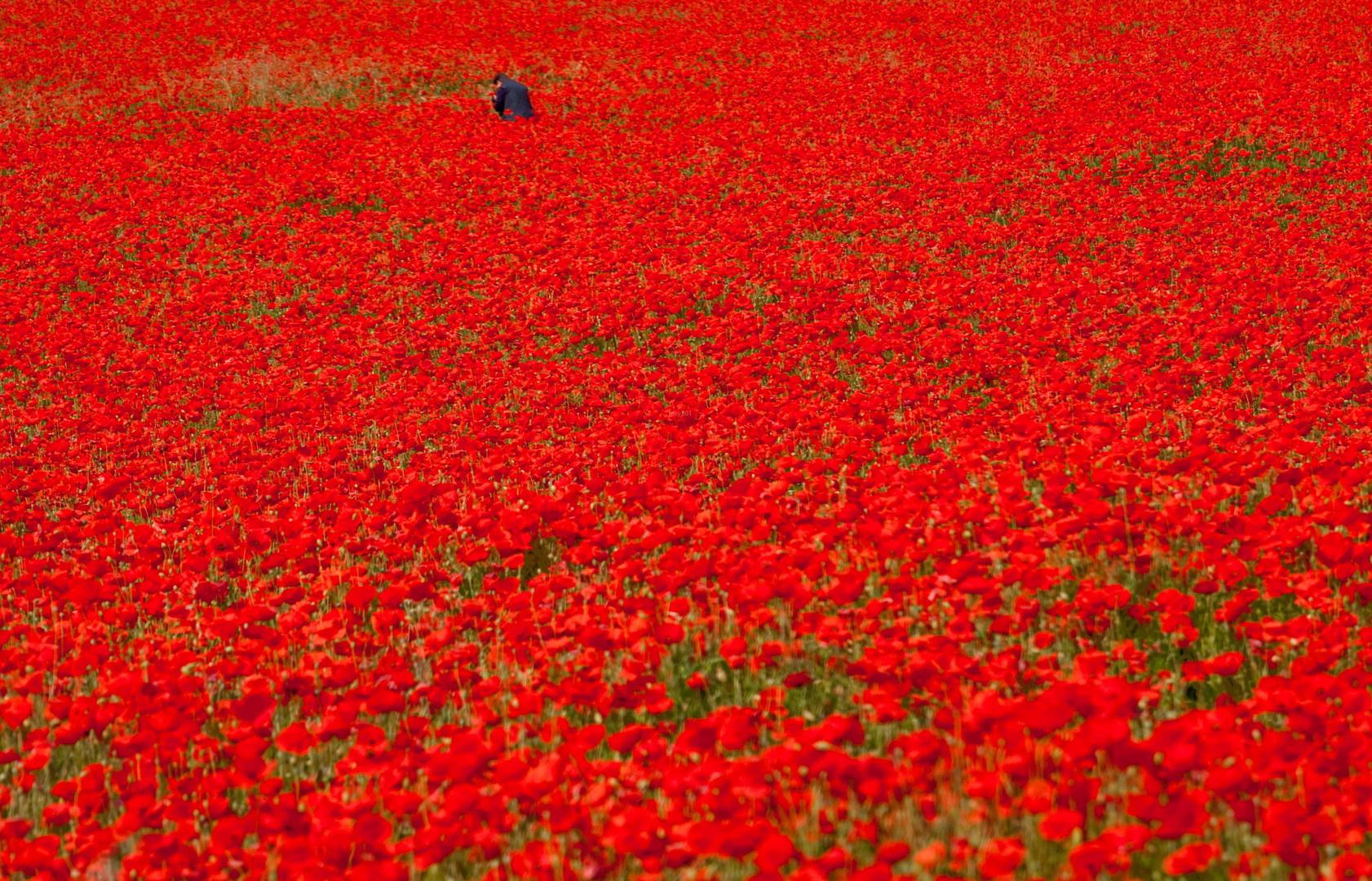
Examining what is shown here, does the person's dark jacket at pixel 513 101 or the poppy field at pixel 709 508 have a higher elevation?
the person's dark jacket at pixel 513 101

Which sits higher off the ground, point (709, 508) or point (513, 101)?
point (513, 101)

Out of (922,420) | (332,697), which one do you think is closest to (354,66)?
(922,420)

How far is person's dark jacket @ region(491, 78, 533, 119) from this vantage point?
17953 millimetres

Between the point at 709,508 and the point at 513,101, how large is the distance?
1474cm

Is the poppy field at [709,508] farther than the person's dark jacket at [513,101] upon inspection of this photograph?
No

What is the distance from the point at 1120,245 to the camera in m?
9.91

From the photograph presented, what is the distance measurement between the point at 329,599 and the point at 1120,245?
8.18 metres

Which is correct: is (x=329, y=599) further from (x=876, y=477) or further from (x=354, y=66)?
(x=354, y=66)

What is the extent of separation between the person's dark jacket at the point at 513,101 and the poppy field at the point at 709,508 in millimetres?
2910

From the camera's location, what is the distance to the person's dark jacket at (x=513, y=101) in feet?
58.9

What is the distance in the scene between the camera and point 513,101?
58.9 ft

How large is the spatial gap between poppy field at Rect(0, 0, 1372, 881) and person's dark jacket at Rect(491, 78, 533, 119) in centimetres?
291

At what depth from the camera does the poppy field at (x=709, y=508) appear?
8.66 ft

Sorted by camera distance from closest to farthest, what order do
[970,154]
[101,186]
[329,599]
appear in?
[329,599] < [970,154] < [101,186]
